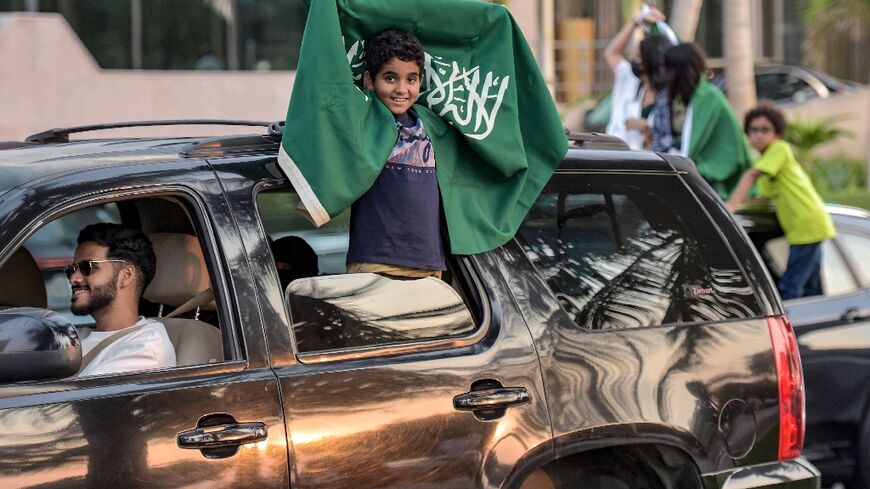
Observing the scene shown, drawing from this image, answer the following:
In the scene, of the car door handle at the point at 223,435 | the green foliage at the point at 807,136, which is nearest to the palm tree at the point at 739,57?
the green foliage at the point at 807,136

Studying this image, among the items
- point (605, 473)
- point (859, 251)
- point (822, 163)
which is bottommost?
point (822, 163)

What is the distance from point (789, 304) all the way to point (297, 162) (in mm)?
3226

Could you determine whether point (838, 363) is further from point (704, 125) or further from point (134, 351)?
point (134, 351)

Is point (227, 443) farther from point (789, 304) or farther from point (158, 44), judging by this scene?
point (158, 44)

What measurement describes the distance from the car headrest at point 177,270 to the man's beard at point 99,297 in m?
0.26

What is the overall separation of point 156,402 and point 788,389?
2.02 meters

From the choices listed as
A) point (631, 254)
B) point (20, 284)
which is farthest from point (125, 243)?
point (631, 254)

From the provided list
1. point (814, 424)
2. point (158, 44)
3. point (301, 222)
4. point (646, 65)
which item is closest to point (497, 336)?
point (301, 222)

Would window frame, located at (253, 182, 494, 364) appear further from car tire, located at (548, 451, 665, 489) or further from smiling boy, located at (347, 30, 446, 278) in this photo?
car tire, located at (548, 451, 665, 489)

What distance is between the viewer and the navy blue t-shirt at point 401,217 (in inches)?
152

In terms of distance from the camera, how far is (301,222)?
402 cm

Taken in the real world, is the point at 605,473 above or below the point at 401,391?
below

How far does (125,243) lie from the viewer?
391 centimetres

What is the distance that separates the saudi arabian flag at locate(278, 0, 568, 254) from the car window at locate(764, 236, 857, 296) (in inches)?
109
